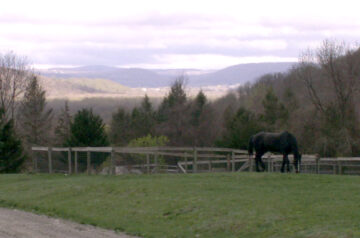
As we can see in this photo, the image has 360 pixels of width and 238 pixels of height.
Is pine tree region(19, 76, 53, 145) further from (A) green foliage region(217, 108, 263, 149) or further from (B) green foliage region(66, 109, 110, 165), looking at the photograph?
(A) green foliage region(217, 108, 263, 149)

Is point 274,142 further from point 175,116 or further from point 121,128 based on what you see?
point 175,116

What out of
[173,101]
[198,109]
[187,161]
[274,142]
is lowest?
[187,161]

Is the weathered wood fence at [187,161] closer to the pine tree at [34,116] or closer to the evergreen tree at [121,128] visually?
the pine tree at [34,116]

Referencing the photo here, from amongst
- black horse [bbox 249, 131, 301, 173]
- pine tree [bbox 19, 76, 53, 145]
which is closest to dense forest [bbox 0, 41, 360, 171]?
pine tree [bbox 19, 76, 53, 145]

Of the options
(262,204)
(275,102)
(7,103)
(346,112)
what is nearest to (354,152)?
(346,112)

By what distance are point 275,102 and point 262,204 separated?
54768mm

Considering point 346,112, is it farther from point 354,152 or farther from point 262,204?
point 262,204

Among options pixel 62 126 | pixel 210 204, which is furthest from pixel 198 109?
pixel 210 204

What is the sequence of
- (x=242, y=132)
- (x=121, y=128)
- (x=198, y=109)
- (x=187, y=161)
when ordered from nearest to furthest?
(x=187, y=161) → (x=242, y=132) → (x=121, y=128) → (x=198, y=109)

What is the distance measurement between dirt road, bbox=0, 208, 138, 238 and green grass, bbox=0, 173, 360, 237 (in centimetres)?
42

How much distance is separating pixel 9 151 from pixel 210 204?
27.4 m

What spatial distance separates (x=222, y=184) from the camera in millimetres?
17375

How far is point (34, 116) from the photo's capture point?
2859 inches

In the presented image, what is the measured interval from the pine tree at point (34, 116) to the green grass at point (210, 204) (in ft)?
162
